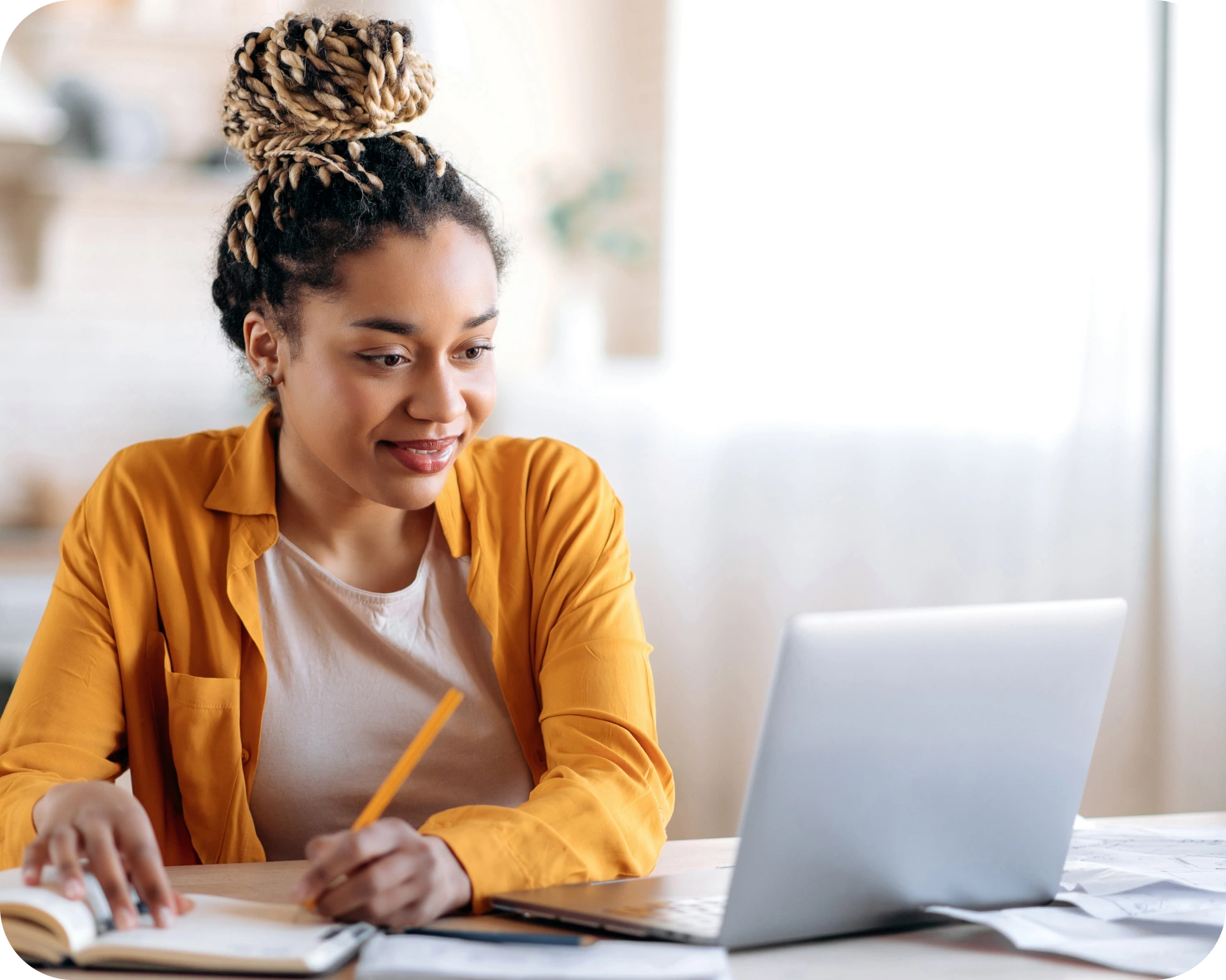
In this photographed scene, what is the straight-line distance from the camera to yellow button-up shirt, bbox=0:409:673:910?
1111 millimetres

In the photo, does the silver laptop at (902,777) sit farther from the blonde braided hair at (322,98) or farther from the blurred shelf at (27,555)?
the blurred shelf at (27,555)

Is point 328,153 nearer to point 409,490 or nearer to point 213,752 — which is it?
point 409,490

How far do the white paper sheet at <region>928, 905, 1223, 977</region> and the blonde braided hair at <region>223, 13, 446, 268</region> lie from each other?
86 centimetres

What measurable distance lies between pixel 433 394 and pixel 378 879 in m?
0.51

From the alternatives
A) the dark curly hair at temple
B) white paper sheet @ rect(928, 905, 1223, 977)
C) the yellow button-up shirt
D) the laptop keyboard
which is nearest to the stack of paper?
white paper sheet @ rect(928, 905, 1223, 977)

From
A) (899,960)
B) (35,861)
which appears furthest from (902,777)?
(35,861)

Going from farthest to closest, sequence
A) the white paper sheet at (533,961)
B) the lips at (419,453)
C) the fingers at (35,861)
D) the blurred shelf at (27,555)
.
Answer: the blurred shelf at (27,555)
the lips at (419,453)
the fingers at (35,861)
the white paper sheet at (533,961)

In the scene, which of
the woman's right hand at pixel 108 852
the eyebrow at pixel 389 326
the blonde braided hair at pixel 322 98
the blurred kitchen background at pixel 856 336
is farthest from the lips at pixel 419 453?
the blurred kitchen background at pixel 856 336

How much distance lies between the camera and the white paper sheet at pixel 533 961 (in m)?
0.70

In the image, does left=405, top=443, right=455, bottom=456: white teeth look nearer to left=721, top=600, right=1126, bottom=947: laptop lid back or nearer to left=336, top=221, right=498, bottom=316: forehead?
left=336, top=221, right=498, bottom=316: forehead

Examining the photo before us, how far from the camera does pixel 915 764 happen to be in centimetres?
78

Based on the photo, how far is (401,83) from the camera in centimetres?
125

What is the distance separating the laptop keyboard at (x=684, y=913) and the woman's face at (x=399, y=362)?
0.52 m

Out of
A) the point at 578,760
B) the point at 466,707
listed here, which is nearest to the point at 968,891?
the point at 578,760
